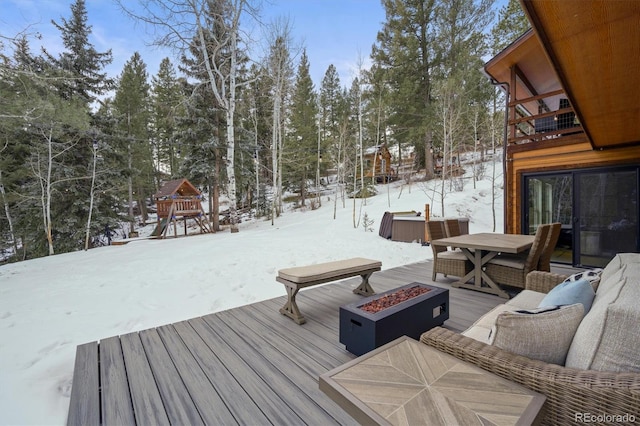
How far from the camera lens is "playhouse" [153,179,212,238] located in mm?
12133

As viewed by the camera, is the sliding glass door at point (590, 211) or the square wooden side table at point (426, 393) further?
the sliding glass door at point (590, 211)

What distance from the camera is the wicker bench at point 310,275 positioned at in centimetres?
296

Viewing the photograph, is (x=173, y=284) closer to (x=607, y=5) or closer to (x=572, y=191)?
(x=607, y=5)

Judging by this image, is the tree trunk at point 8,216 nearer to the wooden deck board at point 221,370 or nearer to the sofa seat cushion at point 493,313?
the wooden deck board at point 221,370

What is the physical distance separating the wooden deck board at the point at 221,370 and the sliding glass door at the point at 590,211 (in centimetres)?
336

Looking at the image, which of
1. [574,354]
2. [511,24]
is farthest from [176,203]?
[511,24]

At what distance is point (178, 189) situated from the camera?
12.5 m

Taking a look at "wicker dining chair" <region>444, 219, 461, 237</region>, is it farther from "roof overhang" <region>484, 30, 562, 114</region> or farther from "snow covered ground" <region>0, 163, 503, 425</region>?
"roof overhang" <region>484, 30, 562, 114</region>

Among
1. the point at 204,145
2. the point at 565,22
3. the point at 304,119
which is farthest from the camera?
the point at 304,119

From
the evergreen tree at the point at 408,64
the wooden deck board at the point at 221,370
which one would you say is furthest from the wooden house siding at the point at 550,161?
the evergreen tree at the point at 408,64

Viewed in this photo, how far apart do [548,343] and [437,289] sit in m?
1.56

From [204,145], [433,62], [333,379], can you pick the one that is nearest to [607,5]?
[333,379]

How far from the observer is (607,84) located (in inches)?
89.8
